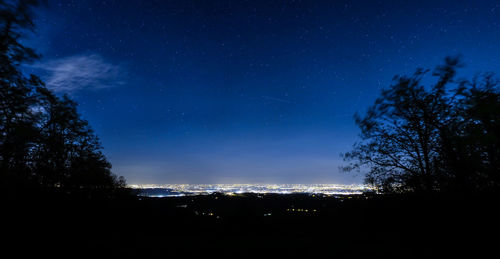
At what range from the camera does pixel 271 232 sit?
887 cm

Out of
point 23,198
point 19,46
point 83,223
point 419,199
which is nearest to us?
point 19,46

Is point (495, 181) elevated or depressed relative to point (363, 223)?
elevated

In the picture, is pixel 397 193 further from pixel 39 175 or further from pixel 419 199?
pixel 39 175

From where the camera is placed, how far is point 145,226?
995cm

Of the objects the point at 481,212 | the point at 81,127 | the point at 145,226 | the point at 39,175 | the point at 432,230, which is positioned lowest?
the point at 145,226

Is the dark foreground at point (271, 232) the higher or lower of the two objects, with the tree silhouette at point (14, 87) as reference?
lower

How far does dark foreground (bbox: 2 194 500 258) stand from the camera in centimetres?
569

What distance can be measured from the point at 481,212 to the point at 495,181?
4787 mm

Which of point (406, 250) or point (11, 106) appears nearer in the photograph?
point (406, 250)

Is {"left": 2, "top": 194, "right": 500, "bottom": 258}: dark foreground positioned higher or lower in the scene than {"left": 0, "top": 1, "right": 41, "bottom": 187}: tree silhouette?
lower

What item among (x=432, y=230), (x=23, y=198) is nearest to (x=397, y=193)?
(x=432, y=230)

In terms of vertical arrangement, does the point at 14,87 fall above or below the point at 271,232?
above

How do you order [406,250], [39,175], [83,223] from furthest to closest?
1. [39,175]
2. [83,223]
3. [406,250]

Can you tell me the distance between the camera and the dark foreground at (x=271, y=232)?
18.7 ft
